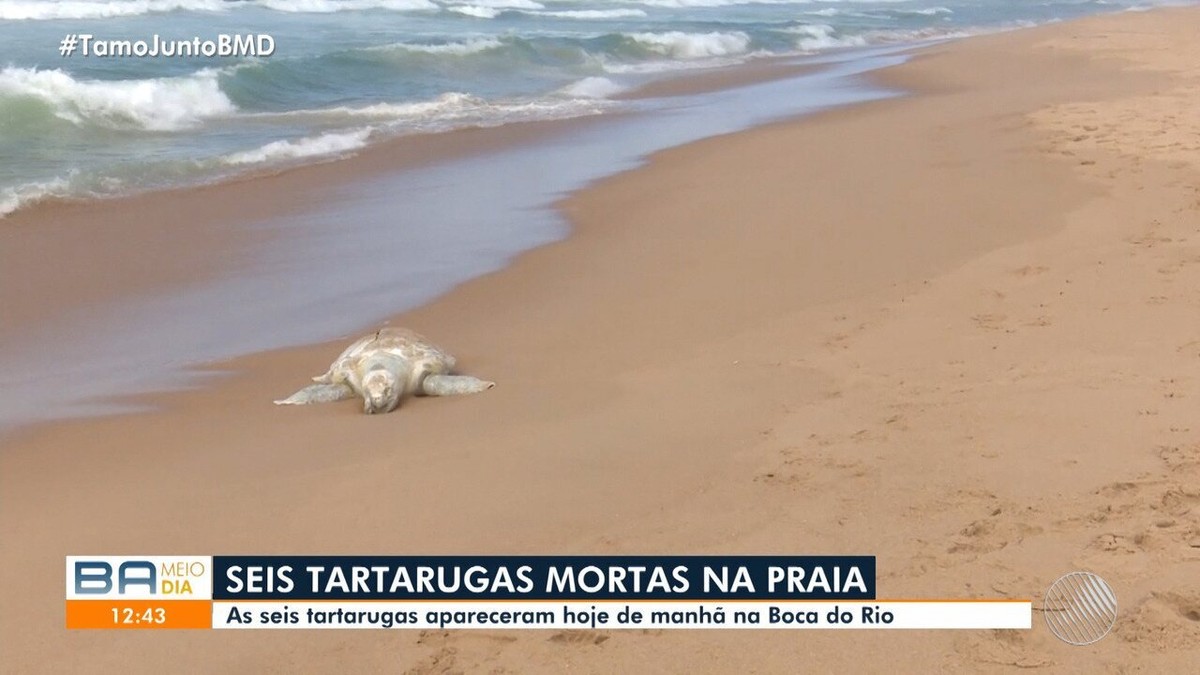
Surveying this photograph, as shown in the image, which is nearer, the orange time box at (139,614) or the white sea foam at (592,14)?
the orange time box at (139,614)

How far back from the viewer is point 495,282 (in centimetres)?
738

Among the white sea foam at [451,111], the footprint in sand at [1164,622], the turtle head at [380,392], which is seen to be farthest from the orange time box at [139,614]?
the white sea foam at [451,111]

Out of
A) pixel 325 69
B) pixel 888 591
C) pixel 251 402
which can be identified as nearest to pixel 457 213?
pixel 251 402

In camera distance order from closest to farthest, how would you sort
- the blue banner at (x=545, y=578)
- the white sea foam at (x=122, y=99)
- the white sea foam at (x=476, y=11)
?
the blue banner at (x=545, y=578) → the white sea foam at (x=122, y=99) → the white sea foam at (x=476, y=11)

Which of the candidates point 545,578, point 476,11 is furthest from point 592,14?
point 545,578

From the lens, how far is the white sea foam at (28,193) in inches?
366

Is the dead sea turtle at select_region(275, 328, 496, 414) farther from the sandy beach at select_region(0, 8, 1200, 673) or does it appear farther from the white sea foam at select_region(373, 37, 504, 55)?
the white sea foam at select_region(373, 37, 504, 55)

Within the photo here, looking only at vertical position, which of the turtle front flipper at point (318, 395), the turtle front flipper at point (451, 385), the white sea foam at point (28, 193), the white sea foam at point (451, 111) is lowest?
the turtle front flipper at point (318, 395)

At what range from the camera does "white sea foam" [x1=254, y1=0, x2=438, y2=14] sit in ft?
103

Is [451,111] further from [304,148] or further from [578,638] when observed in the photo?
[578,638]

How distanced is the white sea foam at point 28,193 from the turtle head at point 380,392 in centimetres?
560

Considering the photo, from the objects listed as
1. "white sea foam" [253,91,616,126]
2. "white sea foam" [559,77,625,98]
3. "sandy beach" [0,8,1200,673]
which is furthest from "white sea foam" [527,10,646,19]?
"sandy beach" [0,8,1200,673]

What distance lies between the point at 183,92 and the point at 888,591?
46.2 feet

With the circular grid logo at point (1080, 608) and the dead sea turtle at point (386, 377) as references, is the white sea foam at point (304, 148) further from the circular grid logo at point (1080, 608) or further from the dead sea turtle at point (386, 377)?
the circular grid logo at point (1080, 608)
